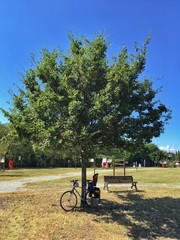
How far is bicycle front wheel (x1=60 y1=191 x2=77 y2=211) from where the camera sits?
11281 mm

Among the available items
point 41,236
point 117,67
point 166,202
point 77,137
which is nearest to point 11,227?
point 41,236

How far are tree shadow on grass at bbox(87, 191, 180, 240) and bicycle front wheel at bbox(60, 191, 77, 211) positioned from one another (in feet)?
2.58

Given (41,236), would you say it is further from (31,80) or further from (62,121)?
(31,80)

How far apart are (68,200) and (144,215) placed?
2.83 meters

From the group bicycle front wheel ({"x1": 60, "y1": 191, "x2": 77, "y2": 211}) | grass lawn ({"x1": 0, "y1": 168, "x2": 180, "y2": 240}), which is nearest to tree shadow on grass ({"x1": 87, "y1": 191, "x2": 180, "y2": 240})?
grass lawn ({"x1": 0, "y1": 168, "x2": 180, "y2": 240})

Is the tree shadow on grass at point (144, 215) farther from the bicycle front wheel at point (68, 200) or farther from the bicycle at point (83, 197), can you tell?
the bicycle front wheel at point (68, 200)

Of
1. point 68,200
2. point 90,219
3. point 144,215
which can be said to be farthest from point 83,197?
point 144,215

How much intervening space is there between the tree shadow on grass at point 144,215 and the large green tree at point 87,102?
7.52ft

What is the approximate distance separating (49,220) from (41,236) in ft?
4.67

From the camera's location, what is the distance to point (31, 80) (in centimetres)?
1168

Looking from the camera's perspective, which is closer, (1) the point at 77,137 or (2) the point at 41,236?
(2) the point at 41,236

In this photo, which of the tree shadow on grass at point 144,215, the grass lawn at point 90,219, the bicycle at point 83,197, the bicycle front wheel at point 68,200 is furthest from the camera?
the bicycle at point 83,197

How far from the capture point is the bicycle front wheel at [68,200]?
37.0 feet

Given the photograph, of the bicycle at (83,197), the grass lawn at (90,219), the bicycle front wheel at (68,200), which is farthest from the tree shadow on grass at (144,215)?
the bicycle front wheel at (68,200)
